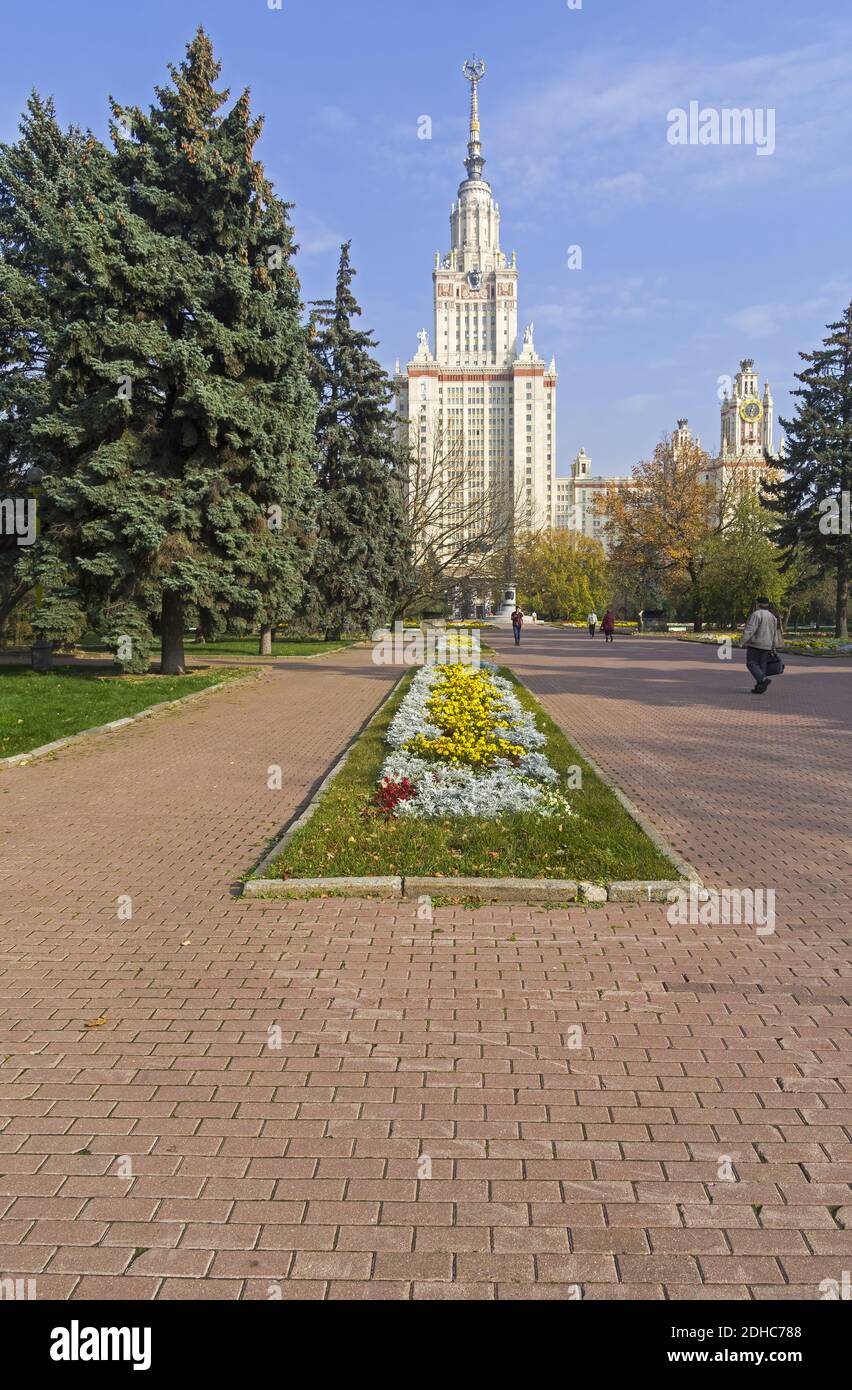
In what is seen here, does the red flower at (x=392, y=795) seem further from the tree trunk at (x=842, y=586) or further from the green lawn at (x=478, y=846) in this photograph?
the tree trunk at (x=842, y=586)

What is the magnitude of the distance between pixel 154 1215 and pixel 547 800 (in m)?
5.48

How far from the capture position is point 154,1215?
286cm

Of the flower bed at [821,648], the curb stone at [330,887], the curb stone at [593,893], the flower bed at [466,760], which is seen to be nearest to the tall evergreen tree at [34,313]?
the flower bed at [466,760]

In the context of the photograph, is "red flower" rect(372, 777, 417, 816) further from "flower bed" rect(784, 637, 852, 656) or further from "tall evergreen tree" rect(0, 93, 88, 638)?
"flower bed" rect(784, 637, 852, 656)

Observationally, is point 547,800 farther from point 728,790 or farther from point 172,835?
point 172,835

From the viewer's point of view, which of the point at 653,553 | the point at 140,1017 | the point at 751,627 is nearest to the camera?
the point at 140,1017

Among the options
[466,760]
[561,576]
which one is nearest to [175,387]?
[466,760]

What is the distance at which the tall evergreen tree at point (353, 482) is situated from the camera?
34250mm

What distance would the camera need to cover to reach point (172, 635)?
20906 millimetres

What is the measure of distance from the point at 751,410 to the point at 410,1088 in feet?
561

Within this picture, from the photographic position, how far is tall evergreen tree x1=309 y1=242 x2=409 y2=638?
112ft

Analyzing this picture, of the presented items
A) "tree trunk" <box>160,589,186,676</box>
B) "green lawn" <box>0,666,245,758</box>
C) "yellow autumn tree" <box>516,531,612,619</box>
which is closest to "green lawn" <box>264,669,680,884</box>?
"green lawn" <box>0,666,245,758</box>

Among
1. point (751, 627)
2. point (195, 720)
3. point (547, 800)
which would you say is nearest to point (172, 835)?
point (547, 800)

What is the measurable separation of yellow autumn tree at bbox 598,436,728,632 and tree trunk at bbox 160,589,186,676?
33.5 m
